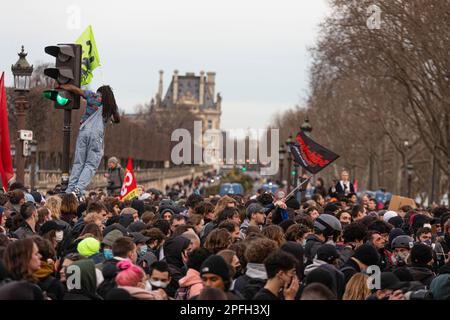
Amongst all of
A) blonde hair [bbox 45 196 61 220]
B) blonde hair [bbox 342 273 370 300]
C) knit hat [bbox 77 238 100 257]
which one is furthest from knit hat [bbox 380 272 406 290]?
blonde hair [bbox 45 196 61 220]

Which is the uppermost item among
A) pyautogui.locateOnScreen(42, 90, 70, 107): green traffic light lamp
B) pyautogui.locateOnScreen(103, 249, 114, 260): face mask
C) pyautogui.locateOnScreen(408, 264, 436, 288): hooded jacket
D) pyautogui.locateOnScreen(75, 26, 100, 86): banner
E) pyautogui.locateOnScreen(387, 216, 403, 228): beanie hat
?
pyautogui.locateOnScreen(75, 26, 100, 86): banner

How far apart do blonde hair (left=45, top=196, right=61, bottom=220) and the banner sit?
2281 millimetres

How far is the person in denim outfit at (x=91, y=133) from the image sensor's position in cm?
1409

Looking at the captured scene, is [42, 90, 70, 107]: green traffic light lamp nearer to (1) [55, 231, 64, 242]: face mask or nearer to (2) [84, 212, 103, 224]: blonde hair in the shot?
(2) [84, 212, 103, 224]: blonde hair

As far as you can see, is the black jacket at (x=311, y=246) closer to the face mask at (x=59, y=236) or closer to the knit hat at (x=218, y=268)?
the face mask at (x=59, y=236)

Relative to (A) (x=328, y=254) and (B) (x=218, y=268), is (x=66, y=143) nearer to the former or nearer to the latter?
(A) (x=328, y=254)

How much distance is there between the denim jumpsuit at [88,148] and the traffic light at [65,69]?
0.69 meters

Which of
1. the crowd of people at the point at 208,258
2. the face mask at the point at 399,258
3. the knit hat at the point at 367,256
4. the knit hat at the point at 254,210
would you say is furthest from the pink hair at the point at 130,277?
the knit hat at the point at 254,210

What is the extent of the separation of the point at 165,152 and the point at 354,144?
47514 millimetres

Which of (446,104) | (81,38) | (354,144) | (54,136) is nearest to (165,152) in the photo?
(354,144)

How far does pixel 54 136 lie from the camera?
61.4 m

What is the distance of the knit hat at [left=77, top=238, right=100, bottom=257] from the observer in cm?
1023

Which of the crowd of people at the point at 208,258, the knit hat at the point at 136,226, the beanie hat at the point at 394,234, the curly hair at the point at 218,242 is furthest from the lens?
the beanie hat at the point at 394,234

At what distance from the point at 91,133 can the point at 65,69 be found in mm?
1552
